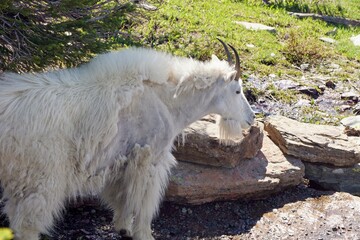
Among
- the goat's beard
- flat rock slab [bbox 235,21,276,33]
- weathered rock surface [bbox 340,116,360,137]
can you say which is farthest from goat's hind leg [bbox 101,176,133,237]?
Result: flat rock slab [bbox 235,21,276,33]

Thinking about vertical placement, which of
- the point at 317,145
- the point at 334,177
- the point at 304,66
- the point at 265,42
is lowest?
the point at 334,177

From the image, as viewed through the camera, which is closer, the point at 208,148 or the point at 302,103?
Answer: the point at 208,148

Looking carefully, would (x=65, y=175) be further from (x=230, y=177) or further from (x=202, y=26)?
(x=202, y=26)

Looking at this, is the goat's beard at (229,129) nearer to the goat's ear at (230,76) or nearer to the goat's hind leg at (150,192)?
the goat's ear at (230,76)

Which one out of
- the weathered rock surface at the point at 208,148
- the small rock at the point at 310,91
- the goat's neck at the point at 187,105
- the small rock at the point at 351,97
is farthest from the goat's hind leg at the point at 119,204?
the small rock at the point at 351,97

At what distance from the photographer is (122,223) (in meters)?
5.62

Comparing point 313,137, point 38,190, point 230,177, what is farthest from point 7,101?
point 313,137

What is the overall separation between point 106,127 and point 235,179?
2108 mm

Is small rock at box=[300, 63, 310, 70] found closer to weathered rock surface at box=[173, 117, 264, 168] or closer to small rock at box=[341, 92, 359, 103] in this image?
small rock at box=[341, 92, 359, 103]

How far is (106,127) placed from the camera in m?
4.80

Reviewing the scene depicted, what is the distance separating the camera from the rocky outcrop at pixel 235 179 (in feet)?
20.5

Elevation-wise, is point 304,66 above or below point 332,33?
below

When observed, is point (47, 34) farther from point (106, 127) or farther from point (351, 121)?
point (351, 121)

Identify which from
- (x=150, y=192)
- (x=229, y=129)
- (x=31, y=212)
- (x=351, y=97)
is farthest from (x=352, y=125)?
(x=31, y=212)
